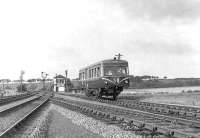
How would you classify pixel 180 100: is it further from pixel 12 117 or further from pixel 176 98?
pixel 12 117

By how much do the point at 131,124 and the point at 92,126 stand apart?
5.25 feet

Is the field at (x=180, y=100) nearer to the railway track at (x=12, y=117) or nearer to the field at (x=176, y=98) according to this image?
the field at (x=176, y=98)

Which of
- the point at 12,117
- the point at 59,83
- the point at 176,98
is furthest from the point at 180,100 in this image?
the point at 59,83

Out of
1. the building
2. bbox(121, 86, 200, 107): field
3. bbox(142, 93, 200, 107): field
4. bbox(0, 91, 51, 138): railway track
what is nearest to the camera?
bbox(0, 91, 51, 138): railway track

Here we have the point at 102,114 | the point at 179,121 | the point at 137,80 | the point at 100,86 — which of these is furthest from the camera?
the point at 137,80

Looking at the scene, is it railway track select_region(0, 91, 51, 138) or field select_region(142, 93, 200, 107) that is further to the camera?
field select_region(142, 93, 200, 107)

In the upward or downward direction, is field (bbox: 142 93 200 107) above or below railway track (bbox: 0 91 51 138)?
above

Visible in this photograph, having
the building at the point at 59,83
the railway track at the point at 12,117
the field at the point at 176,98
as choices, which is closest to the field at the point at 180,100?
the field at the point at 176,98

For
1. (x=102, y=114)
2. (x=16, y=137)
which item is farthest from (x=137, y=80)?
(x=16, y=137)

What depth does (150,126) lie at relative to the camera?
35.2ft

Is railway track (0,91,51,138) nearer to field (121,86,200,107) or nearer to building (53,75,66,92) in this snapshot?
field (121,86,200,107)

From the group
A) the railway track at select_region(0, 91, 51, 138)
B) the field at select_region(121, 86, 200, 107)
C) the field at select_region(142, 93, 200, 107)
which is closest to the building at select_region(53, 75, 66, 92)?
the field at select_region(121, 86, 200, 107)

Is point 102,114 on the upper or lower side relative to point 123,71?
lower

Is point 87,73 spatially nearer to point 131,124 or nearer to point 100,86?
point 100,86
